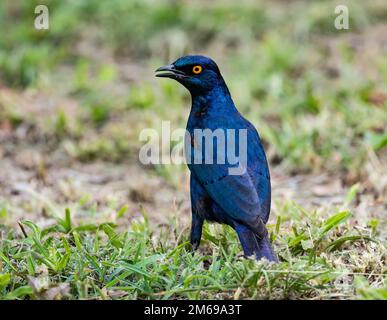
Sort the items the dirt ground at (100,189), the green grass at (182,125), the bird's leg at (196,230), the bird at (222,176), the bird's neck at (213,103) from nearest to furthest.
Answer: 1. the green grass at (182,125)
2. the bird at (222,176)
3. the bird's leg at (196,230)
4. the bird's neck at (213,103)
5. the dirt ground at (100,189)

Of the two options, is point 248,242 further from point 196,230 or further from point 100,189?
point 100,189

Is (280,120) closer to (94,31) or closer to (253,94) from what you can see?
(253,94)

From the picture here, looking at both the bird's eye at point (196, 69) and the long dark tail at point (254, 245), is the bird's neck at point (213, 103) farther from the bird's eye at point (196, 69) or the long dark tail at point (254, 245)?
the long dark tail at point (254, 245)

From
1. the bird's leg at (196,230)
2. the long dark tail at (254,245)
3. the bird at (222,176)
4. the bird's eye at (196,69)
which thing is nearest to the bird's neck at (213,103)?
the bird at (222,176)

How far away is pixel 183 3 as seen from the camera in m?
9.80

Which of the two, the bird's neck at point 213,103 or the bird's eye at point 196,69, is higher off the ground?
the bird's eye at point 196,69

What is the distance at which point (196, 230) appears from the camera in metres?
4.63

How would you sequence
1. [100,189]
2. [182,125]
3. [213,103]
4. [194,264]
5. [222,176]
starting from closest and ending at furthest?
[194,264], [222,176], [213,103], [100,189], [182,125]

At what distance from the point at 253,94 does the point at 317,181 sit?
1718 mm

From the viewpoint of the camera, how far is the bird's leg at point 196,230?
15.1 feet

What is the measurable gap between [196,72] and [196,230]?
Answer: 3.27ft

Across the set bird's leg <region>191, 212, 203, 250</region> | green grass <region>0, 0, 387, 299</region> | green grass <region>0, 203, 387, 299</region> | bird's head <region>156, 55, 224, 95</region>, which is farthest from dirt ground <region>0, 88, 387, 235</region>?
bird's head <region>156, 55, 224, 95</region>

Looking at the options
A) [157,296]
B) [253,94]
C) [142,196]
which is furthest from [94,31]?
[157,296]

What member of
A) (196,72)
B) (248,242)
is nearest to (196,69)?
(196,72)
